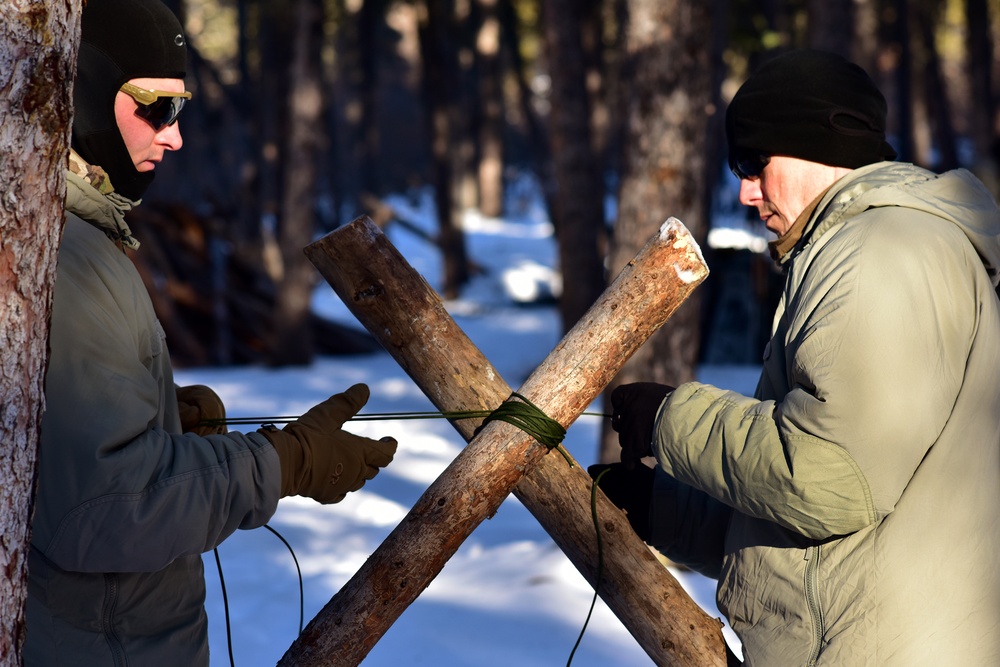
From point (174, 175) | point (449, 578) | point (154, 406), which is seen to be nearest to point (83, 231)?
point (154, 406)

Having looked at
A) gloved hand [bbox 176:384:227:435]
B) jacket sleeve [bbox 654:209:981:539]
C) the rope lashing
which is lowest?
gloved hand [bbox 176:384:227:435]

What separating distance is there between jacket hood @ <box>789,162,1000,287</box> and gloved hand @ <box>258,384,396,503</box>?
41.9 inches

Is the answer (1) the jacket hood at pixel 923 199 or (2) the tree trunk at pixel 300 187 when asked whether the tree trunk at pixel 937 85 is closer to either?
(2) the tree trunk at pixel 300 187

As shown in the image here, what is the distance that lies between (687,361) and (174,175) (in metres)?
22.3

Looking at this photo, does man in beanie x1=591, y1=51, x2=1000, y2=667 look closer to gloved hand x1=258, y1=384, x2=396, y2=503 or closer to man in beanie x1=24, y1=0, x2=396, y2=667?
gloved hand x1=258, y1=384, x2=396, y2=503

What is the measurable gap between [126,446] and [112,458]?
48 mm

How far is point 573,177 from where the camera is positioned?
9875 millimetres

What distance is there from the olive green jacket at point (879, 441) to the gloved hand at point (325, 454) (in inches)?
26.6

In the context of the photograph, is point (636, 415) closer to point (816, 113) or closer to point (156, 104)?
point (816, 113)

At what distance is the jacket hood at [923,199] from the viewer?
2.01 meters

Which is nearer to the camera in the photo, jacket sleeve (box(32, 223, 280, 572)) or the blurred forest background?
jacket sleeve (box(32, 223, 280, 572))

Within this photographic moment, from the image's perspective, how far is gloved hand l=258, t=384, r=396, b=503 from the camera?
→ 2.06 metres

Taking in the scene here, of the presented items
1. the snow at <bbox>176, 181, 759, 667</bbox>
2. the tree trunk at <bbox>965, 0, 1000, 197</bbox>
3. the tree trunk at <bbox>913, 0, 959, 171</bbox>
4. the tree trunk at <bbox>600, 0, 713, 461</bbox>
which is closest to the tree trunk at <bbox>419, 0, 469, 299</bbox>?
the snow at <bbox>176, 181, 759, 667</bbox>

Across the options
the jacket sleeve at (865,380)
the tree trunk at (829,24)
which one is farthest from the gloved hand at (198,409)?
the tree trunk at (829,24)
